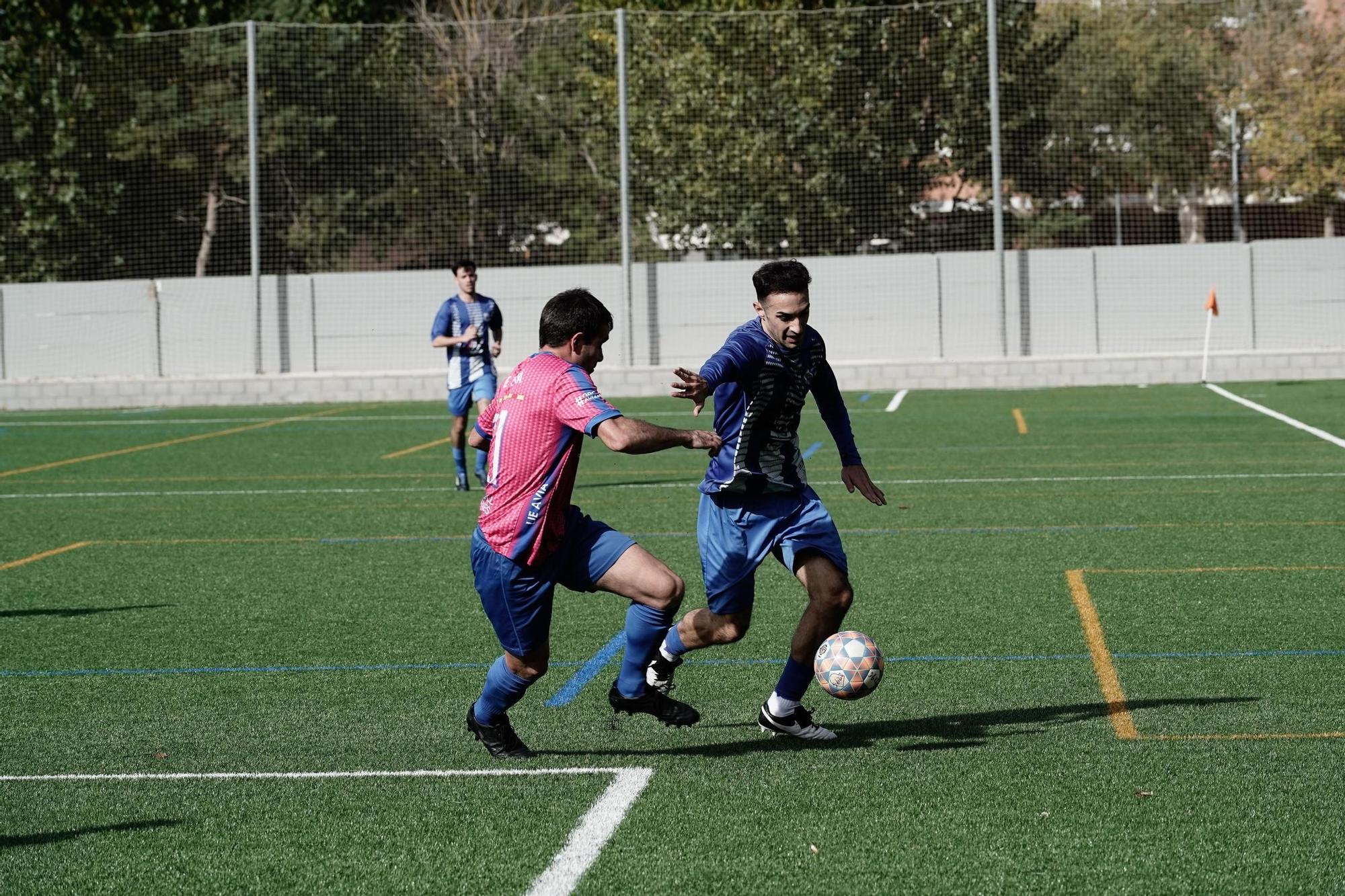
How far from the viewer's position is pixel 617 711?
6.69m

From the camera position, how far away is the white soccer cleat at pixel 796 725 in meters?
6.03

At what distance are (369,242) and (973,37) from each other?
12.0 meters

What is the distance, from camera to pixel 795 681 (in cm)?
600

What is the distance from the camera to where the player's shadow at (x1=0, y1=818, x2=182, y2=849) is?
502cm

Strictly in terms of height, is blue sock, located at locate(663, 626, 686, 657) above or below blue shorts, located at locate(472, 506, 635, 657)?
below

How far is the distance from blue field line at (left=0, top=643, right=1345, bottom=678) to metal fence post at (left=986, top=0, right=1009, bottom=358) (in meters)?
21.5

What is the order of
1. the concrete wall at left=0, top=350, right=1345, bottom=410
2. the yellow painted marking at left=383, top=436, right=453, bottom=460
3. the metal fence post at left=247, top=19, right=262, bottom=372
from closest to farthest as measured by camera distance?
1. the yellow painted marking at left=383, top=436, right=453, bottom=460
2. the concrete wall at left=0, top=350, right=1345, bottom=410
3. the metal fence post at left=247, top=19, right=262, bottom=372

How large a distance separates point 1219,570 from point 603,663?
4.08 metres

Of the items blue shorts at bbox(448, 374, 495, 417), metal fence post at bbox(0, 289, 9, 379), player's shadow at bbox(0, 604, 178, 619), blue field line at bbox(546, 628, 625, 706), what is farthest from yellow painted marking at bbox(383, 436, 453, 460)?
metal fence post at bbox(0, 289, 9, 379)

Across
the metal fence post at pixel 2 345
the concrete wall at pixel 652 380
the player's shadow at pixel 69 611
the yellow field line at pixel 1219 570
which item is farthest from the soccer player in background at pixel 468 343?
the metal fence post at pixel 2 345

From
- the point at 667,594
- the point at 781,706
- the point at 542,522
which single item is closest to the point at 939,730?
the point at 781,706

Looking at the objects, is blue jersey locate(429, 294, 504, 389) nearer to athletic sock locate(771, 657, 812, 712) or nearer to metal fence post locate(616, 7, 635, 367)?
athletic sock locate(771, 657, 812, 712)

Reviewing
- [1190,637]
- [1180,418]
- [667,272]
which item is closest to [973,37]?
[667,272]

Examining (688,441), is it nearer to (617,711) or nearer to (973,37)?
(617,711)
